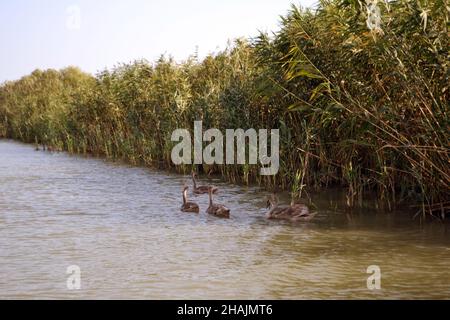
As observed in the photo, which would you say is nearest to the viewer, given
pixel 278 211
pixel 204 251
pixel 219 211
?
pixel 204 251

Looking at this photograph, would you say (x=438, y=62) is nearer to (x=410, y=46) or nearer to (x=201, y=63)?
(x=410, y=46)

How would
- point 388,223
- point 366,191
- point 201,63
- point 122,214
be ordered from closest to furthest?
point 388,223
point 122,214
point 366,191
point 201,63

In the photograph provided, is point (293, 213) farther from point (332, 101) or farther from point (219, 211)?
point (332, 101)

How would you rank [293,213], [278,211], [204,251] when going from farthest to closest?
[278,211] < [293,213] < [204,251]

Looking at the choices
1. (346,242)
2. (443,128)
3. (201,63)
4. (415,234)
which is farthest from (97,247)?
(201,63)

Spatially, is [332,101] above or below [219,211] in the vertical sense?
above

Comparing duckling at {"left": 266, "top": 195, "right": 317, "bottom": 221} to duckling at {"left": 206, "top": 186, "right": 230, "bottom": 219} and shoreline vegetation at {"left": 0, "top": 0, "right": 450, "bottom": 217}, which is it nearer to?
duckling at {"left": 206, "top": 186, "right": 230, "bottom": 219}

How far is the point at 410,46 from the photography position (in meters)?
9.48

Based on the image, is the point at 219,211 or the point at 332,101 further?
the point at 219,211

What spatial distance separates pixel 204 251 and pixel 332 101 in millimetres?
3499

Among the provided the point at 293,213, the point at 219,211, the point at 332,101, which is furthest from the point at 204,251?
the point at 332,101

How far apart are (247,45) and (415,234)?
9.05 metres

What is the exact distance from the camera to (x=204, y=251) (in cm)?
854

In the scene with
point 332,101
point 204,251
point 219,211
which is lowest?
point 204,251
